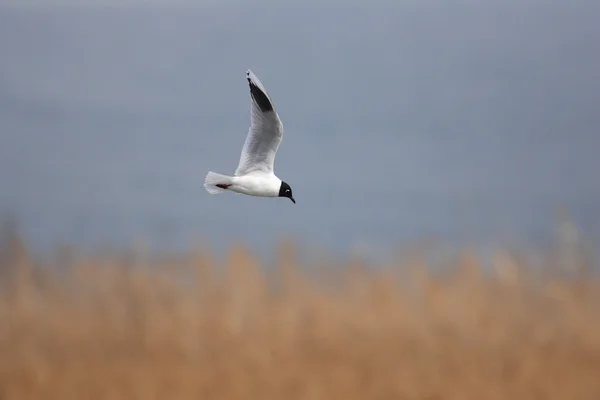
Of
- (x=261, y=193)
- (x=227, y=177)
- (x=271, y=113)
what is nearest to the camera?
(x=261, y=193)

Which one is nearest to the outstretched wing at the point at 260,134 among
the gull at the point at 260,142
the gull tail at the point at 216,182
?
the gull at the point at 260,142

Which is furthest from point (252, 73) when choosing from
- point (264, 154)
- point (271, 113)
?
point (264, 154)

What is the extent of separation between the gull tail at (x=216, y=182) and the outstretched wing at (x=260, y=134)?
17 centimetres

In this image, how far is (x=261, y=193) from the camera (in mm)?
2215

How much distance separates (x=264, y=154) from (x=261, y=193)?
17.5 inches

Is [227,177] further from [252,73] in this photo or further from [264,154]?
[252,73]

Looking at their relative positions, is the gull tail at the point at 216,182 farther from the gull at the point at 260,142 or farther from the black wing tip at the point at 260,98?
the black wing tip at the point at 260,98

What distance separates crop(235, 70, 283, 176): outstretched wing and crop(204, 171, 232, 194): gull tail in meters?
0.17

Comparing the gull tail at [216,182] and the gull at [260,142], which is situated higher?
the gull at [260,142]

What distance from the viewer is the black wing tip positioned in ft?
8.55

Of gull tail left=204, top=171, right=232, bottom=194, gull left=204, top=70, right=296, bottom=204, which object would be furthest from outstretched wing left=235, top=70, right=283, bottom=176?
gull tail left=204, top=171, right=232, bottom=194

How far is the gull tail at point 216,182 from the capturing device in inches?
91.9

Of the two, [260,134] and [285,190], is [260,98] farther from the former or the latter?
[285,190]

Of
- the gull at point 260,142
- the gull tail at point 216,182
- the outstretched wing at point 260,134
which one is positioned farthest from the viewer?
the outstretched wing at point 260,134
